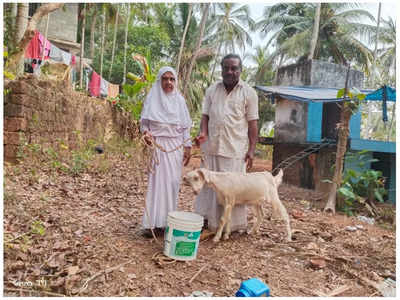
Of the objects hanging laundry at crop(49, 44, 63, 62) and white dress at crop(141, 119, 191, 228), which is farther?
hanging laundry at crop(49, 44, 63, 62)

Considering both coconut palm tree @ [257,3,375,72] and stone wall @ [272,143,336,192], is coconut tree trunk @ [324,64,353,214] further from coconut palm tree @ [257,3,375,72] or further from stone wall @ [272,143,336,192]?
coconut palm tree @ [257,3,375,72]

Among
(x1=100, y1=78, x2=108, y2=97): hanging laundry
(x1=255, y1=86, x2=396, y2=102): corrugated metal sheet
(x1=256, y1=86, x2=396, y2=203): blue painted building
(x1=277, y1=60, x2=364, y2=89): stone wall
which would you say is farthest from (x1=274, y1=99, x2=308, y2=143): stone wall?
(x1=100, y1=78, x2=108, y2=97): hanging laundry

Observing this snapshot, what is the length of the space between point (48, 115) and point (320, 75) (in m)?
7.65

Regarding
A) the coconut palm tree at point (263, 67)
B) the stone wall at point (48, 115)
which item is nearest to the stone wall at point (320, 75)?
the stone wall at point (48, 115)

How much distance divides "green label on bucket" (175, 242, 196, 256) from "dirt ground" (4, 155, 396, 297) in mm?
100

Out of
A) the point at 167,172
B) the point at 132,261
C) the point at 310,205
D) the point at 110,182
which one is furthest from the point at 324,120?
the point at 132,261

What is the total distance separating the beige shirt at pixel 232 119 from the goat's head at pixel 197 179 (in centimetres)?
38

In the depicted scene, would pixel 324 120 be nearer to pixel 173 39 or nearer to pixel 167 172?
pixel 167 172

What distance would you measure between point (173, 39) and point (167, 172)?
18.3 meters

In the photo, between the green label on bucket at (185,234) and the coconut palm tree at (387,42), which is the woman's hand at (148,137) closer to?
the green label on bucket at (185,234)

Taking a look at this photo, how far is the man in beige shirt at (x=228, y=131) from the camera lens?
346 centimetres

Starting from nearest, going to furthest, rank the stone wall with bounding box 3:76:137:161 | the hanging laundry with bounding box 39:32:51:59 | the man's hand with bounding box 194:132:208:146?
1. the man's hand with bounding box 194:132:208:146
2. the stone wall with bounding box 3:76:137:161
3. the hanging laundry with bounding box 39:32:51:59

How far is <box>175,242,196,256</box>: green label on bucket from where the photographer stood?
2.88 m

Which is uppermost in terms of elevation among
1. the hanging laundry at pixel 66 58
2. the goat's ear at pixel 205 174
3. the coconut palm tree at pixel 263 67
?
the coconut palm tree at pixel 263 67
